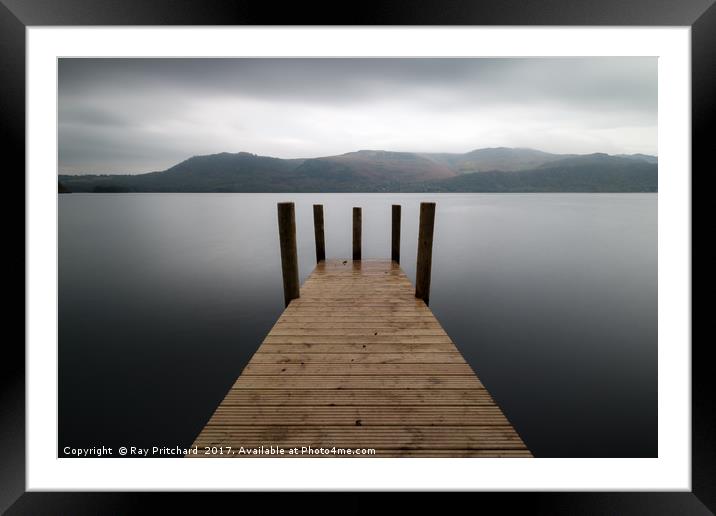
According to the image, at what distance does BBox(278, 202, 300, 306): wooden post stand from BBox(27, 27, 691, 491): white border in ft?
12.3

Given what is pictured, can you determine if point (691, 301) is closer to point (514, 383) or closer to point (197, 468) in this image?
point (197, 468)

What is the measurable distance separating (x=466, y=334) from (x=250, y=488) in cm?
768

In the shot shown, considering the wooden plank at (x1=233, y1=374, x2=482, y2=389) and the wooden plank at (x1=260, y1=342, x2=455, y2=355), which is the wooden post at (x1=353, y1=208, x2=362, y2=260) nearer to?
the wooden plank at (x1=260, y1=342, x2=455, y2=355)

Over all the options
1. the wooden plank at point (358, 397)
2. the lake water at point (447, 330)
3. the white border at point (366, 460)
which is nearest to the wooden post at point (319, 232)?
the lake water at point (447, 330)

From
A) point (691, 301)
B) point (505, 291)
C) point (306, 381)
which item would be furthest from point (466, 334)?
point (691, 301)

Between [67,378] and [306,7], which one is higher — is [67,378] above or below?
below

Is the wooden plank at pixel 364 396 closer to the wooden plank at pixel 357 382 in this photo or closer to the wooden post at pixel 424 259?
the wooden plank at pixel 357 382

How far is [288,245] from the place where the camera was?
5457 millimetres

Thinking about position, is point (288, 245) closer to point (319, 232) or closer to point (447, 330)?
point (319, 232)

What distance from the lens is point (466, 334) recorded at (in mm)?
8391

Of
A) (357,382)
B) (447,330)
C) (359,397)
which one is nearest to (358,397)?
(359,397)

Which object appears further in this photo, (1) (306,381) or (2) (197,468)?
(1) (306,381)

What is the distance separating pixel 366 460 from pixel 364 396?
4.33 feet

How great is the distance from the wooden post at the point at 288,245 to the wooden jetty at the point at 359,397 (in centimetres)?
76
